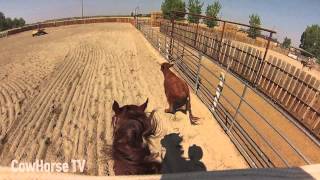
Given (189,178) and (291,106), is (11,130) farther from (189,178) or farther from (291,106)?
(291,106)

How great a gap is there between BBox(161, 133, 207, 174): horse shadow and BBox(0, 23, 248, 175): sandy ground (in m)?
0.12

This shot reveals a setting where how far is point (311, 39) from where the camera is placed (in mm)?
109312

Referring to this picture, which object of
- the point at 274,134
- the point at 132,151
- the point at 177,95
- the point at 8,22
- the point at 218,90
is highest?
the point at 132,151

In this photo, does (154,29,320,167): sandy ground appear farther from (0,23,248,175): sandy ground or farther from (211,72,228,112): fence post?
(0,23,248,175): sandy ground

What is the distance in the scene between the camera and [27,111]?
884cm

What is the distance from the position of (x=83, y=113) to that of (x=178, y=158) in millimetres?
3482

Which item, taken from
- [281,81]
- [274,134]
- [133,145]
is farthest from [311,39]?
[133,145]

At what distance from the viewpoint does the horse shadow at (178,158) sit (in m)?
5.98

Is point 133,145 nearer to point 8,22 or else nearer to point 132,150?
point 132,150

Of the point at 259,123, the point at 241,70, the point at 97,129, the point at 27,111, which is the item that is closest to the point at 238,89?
the point at 241,70

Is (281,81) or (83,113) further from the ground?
(281,81)

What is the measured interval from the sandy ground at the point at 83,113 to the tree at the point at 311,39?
350 ft

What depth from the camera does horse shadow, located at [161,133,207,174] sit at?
5984 mm

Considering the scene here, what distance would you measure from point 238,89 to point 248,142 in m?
6.18
